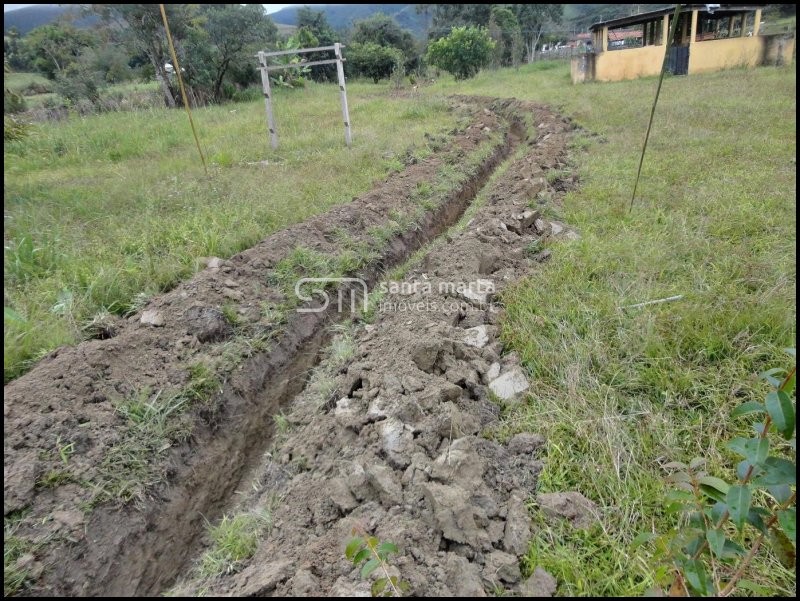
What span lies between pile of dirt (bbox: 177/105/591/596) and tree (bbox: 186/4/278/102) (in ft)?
47.5

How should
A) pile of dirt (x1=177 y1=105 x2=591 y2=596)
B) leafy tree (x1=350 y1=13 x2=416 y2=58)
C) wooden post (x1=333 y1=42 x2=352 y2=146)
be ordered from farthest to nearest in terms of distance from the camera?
leafy tree (x1=350 y1=13 x2=416 y2=58)
wooden post (x1=333 y1=42 x2=352 y2=146)
pile of dirt (x1=177 y1=105 x2=591 y2=596)

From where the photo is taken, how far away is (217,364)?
3.49m

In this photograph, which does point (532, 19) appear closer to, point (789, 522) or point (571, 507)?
point (571, 507)

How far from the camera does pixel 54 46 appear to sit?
56.5 ft

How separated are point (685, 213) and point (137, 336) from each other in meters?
5.17

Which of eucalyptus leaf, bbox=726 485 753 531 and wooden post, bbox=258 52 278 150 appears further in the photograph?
wooden post, bbox=258 52 278 150

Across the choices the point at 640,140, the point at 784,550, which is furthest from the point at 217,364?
the point at 640,140

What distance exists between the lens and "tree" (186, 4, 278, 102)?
14.6 meters

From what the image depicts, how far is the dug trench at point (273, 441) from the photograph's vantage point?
204 centimetres

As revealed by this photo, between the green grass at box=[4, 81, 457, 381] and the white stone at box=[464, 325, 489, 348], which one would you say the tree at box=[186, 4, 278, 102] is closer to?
the green grass at box=[4, 81, 457, 381]

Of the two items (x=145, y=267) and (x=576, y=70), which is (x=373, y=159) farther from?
(x=576, y=70)

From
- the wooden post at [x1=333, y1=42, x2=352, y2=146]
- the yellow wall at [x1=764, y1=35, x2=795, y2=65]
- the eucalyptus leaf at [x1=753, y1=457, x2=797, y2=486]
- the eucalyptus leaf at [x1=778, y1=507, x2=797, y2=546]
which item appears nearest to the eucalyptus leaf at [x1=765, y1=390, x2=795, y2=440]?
the eucalyptus leaf at [x1=753, y1=457, x2=797, y2=486]

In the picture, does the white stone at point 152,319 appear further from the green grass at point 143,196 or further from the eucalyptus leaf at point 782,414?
the eucalyptus leaf at point 782,414

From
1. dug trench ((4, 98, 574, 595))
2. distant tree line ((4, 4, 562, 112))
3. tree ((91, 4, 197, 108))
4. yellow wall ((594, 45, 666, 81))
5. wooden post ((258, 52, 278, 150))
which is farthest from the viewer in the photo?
yellow wall ((594, 45, 666, 81))
